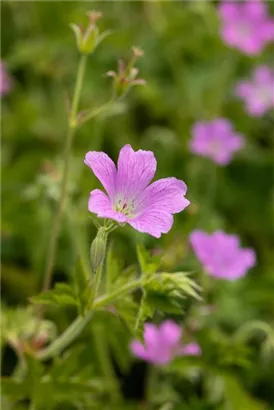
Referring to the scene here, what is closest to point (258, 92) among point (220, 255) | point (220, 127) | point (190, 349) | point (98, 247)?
point (220, 127)

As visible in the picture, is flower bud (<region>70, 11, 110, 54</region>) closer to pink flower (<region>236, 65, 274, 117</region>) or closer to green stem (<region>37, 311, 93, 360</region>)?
green stem (<region>37, 311, 93, 360</region>)

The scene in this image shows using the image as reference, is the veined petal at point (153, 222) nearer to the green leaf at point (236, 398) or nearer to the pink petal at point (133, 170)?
the pink petal at point (133, 170)

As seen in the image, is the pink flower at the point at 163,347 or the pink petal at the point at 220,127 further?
the pink petal at the point at 220,127

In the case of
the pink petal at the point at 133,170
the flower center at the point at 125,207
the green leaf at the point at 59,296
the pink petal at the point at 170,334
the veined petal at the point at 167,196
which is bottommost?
the pink petal at the point at 170,334

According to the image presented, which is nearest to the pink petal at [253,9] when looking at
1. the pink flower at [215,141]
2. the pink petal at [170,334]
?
the pink flower at [215,141]

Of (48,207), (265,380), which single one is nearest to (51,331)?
(48,207)

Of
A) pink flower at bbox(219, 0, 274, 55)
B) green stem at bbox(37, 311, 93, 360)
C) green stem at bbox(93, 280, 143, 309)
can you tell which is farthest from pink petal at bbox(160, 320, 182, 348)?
pink flower at bbox(219, 0, 274, 55)

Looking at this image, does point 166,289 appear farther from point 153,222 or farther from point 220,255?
point 220,255
